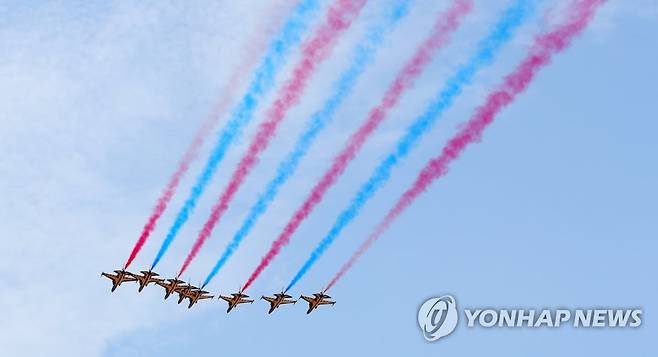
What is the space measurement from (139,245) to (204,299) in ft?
57.6

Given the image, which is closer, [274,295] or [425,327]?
[425,327]

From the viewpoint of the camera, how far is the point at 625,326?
194 feet

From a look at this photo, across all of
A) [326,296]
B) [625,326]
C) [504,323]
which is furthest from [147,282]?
[625,326]

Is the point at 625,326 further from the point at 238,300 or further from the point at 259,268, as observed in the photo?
the point at 238,300

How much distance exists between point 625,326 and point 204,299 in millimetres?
31241

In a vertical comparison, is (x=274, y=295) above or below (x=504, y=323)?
above

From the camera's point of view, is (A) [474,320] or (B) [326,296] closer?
(A) [474,320]

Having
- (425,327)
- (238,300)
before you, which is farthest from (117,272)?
(425,327)

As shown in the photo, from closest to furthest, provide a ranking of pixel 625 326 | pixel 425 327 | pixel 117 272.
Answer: pixel 625 326 < pixel 425 327 < pixel 117 272

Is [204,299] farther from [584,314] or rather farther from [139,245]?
[584,314]

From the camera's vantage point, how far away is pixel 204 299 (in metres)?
77.8

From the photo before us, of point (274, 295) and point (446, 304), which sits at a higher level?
point (274, 295)

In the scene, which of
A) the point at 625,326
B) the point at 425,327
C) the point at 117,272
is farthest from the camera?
the point at 117,272

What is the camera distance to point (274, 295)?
254 feet
